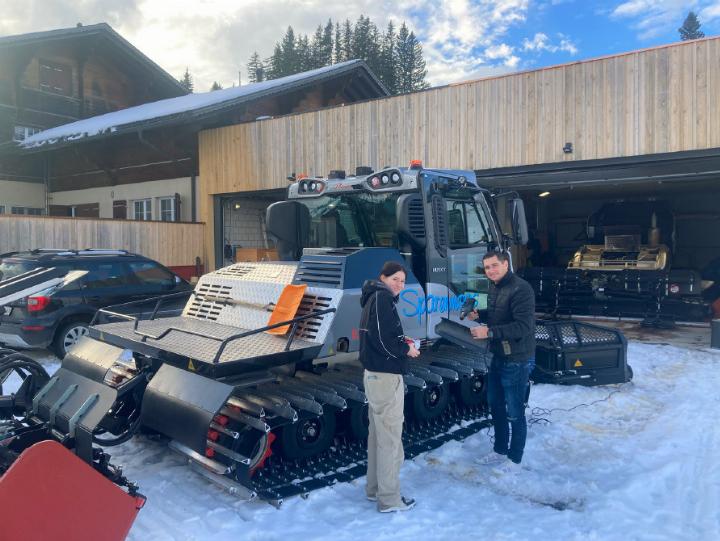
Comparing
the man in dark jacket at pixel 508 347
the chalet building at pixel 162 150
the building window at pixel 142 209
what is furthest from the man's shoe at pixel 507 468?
the building window at pixel 142 209

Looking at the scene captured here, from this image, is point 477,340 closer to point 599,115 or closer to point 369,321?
point 369,321

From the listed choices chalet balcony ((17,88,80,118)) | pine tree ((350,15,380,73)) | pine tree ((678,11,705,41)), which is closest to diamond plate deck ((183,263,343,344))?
chalet balcony ((17,88,80,118))

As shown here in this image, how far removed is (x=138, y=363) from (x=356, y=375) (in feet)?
6.54

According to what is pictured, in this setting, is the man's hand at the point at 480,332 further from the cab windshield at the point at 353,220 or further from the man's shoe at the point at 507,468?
the cab windshield at the point at 353,220

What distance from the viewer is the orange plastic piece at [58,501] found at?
113 inches

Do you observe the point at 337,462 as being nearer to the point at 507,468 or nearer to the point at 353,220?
the point at 507,468

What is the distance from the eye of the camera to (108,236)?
14398mm

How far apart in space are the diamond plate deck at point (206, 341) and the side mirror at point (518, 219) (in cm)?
273

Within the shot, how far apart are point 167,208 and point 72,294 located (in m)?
10.2

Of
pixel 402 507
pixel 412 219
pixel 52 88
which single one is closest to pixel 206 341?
pixel 402 507

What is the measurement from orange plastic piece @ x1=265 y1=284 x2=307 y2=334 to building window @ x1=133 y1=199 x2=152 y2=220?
1541 cm

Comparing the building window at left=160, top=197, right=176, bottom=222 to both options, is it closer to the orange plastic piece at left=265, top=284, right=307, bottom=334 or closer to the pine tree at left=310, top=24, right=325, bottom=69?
the orange plastic piece at left=265, top=284, right=307, bottom=334

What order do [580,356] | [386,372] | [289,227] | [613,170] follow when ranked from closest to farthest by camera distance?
[386,372] < [289,227] < [580,356] < [613,170]

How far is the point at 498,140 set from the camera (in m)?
11.2
